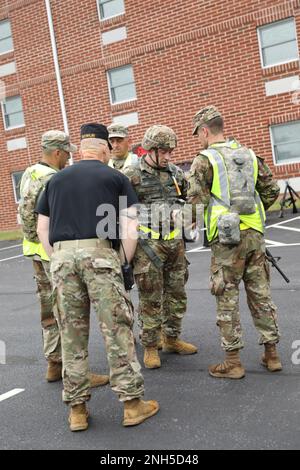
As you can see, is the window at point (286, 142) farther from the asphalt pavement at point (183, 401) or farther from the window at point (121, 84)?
the asphalt pavement at point (183, 401)

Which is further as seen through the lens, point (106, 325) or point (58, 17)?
point (58, 17)

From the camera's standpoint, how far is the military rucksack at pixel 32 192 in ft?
14.8

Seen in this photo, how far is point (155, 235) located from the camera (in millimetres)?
4594

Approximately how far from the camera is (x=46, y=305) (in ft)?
15.1

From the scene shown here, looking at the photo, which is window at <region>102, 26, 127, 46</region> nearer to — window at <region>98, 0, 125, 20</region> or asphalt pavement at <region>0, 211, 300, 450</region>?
window at <region>98, 0, 125, 20</region>

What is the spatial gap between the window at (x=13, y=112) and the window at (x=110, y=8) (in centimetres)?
439

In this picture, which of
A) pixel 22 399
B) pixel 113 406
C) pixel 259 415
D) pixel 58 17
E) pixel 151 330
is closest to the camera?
pixel 259 415

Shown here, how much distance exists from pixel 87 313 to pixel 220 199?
4.48ft

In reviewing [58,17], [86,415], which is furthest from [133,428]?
[58,17]

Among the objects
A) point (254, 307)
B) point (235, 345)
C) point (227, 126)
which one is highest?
point (227, 126)

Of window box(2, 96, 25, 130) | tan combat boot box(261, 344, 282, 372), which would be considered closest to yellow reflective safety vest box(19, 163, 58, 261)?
tan combat boot box(261, 344, 282, 372)

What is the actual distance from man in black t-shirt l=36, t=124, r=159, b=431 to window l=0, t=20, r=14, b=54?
653 inches

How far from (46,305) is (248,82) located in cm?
1116
